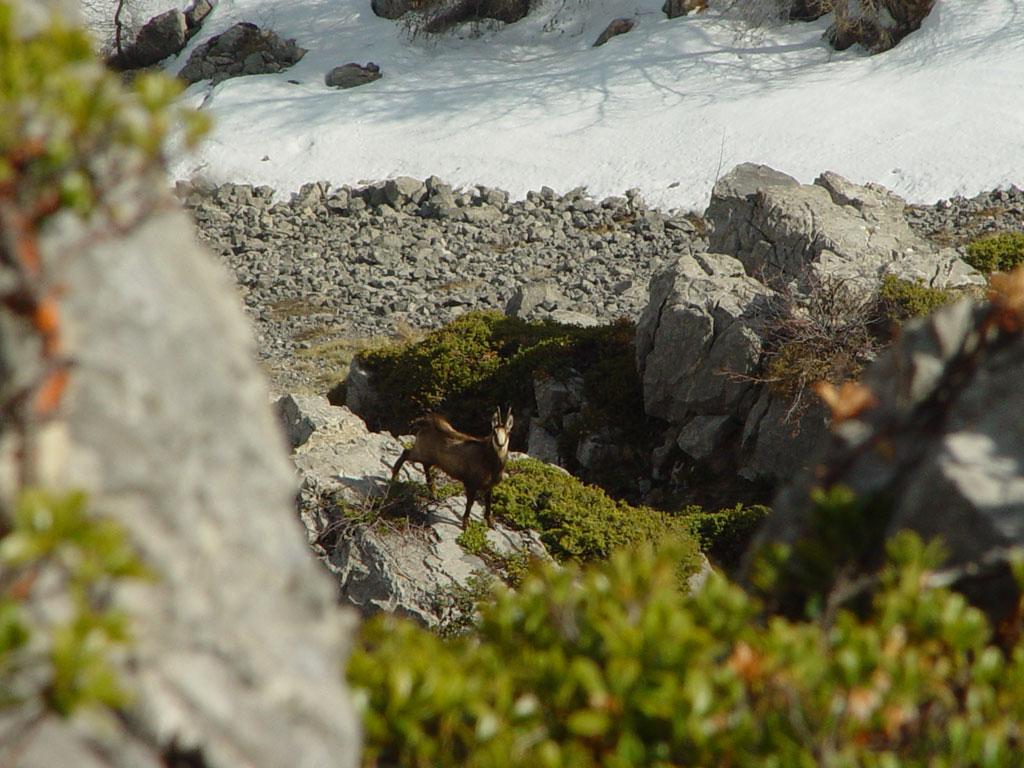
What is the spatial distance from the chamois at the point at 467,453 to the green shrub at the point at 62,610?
7128mm

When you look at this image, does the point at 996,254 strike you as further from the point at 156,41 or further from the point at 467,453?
the point at 156,41

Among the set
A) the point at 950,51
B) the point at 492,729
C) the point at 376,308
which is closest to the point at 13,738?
the point at 492,729

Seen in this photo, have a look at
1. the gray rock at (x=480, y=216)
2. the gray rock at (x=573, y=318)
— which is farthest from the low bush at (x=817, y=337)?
the gray rock at (x=480, y=216)

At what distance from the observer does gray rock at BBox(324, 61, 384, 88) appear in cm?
2920

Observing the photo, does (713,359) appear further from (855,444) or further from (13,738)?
(13,738)

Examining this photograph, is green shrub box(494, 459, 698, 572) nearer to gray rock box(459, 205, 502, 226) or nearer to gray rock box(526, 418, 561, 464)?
gray rock box(526, 418, 561, 464)

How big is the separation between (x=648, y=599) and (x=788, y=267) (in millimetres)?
12511

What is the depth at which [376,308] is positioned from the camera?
65.6 feet

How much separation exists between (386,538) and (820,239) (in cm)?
881

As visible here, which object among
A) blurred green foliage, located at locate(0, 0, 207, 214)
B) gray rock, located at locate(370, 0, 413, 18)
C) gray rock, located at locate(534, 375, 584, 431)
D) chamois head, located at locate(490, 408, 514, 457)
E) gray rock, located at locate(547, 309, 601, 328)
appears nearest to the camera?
blurred green foliage, located at locate(0, 0, 207, 214)

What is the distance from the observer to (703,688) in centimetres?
264

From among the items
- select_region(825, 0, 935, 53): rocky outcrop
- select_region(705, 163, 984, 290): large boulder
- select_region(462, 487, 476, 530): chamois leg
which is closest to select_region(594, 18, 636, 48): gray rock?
select_region(825, 0, 935, 53): rocky outcrop

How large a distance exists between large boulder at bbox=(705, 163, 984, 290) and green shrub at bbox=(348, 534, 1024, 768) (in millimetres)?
10922

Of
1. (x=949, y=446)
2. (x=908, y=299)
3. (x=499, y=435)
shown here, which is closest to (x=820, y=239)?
(x=908, y=299)
